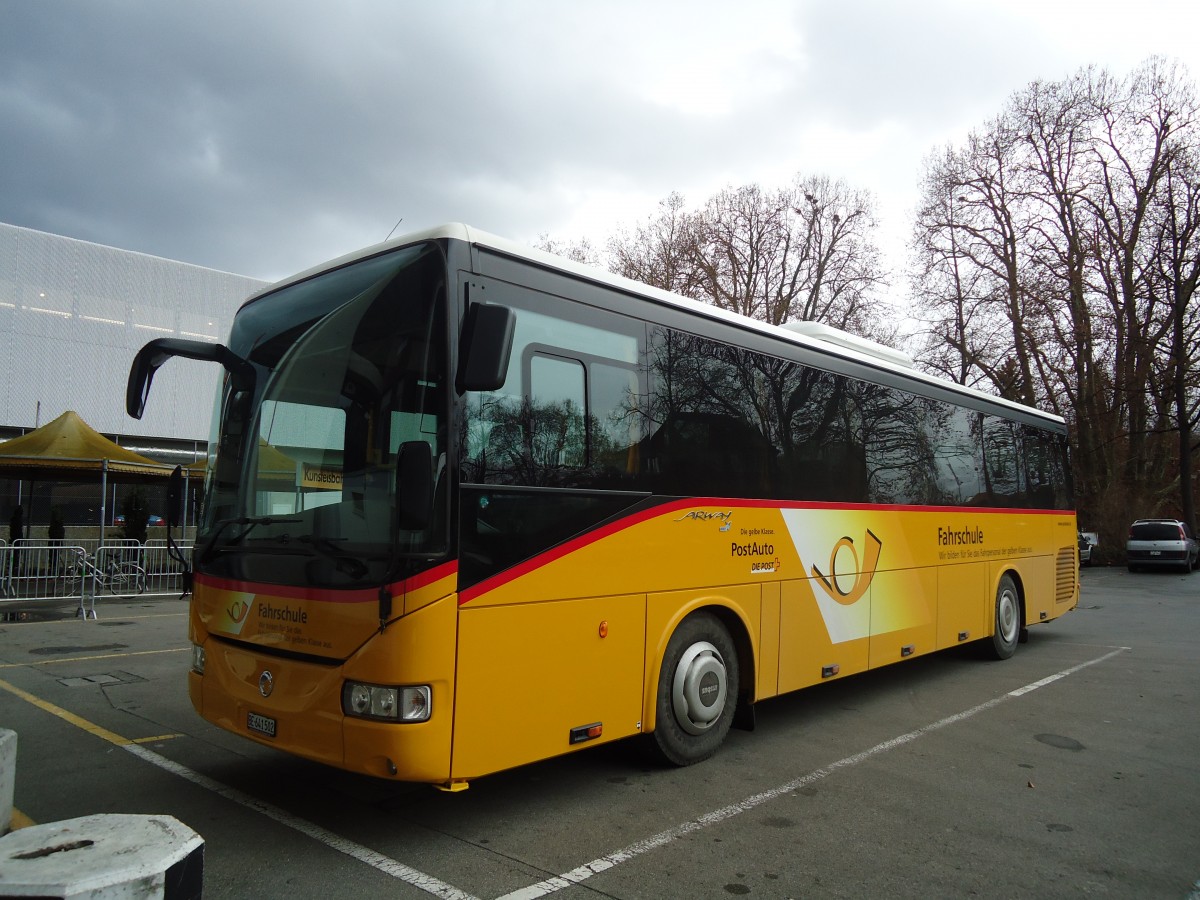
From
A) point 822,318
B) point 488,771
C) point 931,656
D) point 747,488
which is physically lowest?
point 931,656

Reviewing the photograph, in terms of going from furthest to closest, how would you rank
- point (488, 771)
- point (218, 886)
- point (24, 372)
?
point (24, 372) → point (488, 771) → point (218, 886)

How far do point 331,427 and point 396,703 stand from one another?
1.56m

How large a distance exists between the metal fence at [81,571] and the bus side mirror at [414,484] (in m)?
12.2

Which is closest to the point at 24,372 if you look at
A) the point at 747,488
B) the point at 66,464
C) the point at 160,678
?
the point at 66,464

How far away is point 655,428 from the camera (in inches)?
213

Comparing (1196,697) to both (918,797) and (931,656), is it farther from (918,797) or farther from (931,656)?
(918,797)

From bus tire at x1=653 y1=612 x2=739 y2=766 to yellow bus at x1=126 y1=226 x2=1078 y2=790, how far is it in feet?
0.06

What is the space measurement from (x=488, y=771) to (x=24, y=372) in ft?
116

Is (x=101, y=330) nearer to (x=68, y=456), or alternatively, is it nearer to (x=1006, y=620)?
(x=68, y=456)

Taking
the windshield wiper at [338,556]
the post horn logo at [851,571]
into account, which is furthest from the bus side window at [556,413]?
the post horn logo at [851,571]

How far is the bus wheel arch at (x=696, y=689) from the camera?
17.9 feet

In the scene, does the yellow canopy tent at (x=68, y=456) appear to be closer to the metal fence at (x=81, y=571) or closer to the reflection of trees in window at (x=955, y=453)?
the metal fence at (x=81, y=571)

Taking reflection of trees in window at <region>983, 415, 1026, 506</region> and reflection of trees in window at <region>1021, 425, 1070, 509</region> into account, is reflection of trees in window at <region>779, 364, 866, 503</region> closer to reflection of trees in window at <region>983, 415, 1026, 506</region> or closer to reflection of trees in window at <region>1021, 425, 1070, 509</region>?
reflection of trees in window at <region>983, 415, 1026, 506</region>

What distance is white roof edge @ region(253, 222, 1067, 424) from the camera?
4.46 metres
